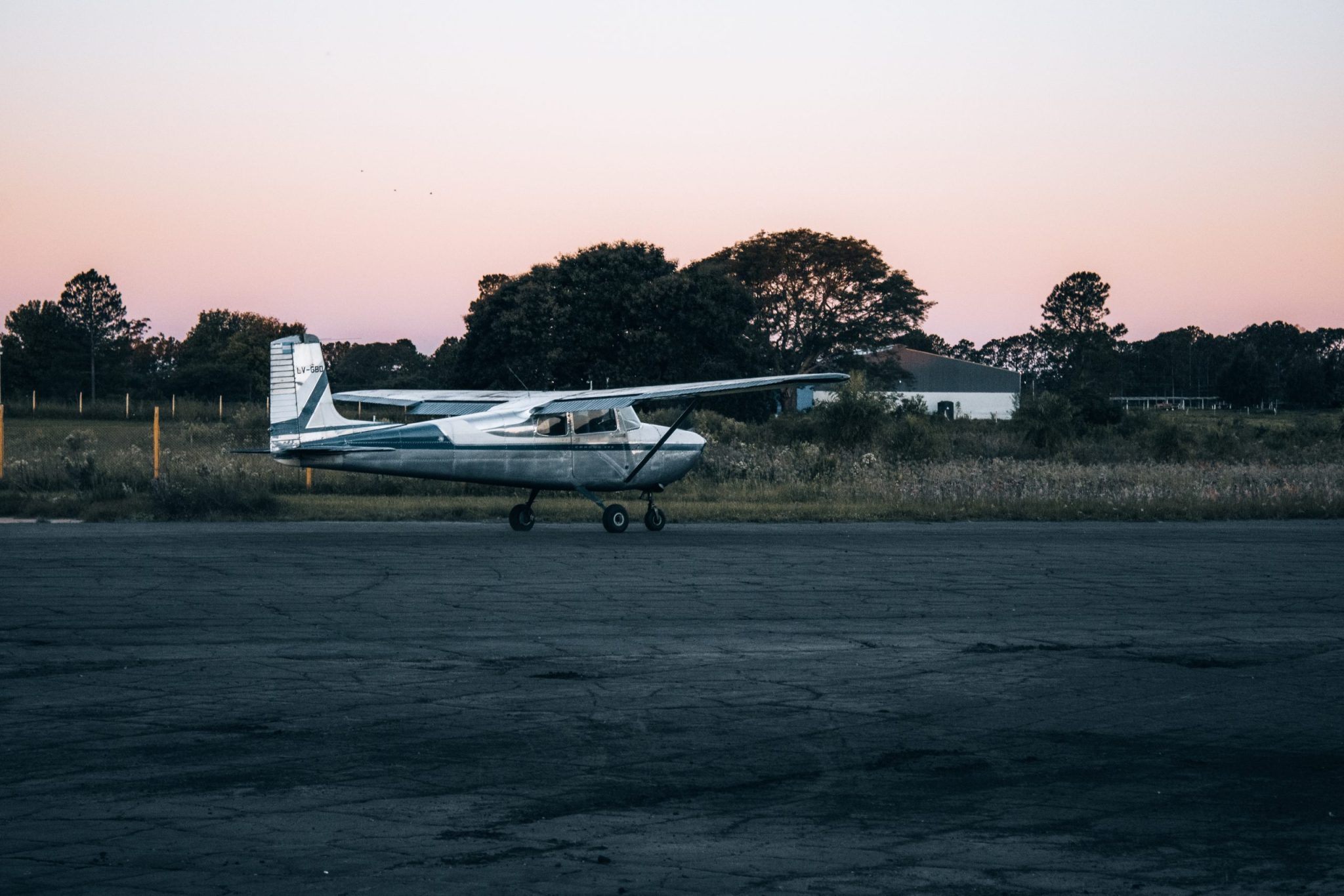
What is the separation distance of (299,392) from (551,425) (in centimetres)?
396

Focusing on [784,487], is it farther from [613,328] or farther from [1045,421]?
[613,328]

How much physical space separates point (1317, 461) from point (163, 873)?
38.7 m

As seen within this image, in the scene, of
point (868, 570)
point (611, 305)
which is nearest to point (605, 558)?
point (868, 570)

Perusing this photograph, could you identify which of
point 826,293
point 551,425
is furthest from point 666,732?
point 826,293

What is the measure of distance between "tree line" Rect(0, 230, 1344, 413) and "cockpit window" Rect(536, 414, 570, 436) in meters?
26.8

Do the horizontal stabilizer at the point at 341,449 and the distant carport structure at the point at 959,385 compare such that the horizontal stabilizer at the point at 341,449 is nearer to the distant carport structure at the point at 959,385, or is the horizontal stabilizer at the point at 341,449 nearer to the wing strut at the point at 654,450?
the wing strut at the point at 654,450

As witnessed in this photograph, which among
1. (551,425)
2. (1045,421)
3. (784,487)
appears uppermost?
(1045,421)

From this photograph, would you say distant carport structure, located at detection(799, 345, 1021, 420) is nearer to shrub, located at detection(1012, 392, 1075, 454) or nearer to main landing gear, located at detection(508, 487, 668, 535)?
shrub, located at detection(1012, 392, 1075, 454)

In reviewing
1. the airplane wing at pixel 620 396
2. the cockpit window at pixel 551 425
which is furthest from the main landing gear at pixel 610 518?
the airplane wing at pixel 620 396

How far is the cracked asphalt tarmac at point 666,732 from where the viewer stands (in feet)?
16.2

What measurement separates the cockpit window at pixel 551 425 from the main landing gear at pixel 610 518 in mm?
959

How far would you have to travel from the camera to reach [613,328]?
53344 mm

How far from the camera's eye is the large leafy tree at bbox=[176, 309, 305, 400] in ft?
227

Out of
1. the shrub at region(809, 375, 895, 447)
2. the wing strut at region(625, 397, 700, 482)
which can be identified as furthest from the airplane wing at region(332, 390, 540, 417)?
the shrub at region(809, 375, 895, 447)
